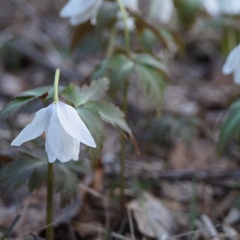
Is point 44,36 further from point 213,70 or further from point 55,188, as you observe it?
point 55,188

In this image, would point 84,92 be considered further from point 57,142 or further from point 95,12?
point 95,12

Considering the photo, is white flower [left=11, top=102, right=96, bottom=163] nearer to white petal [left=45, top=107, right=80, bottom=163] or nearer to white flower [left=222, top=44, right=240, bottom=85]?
white petal [left=45, top=107, right=80, bottom=163]

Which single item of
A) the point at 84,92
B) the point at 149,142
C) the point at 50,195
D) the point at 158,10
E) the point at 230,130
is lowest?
the point at 149,142

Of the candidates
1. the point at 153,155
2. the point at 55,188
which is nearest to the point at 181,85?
the point at 153,155

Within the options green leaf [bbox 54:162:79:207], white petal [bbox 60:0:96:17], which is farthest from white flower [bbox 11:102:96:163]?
white petal [bbox 60:0:96:17]

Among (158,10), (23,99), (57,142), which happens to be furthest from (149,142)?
(57,142)

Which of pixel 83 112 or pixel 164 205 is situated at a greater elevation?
pixel 83 112
